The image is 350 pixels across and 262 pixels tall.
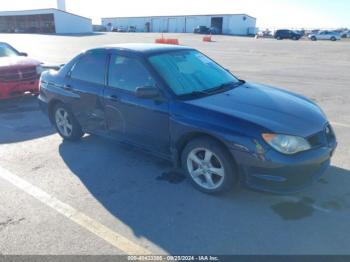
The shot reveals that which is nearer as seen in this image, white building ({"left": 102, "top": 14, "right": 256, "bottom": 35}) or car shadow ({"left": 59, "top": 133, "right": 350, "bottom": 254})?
car shadow ({"left": 59, "top": 133, "right": 350, "bottom": 254})

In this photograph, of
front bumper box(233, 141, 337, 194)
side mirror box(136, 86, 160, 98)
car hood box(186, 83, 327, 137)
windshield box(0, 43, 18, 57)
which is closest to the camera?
front bumper box(233, 141, 337, 194)

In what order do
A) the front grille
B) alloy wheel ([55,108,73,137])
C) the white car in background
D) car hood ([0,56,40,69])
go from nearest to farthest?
alloy wheel ([55,108,73,137]) < the front grille < car hood ([0,56,40,69]) < the white car in background

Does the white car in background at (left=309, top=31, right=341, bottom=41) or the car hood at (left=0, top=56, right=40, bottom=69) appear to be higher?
the car hood at (left=0, top=56, right=40, bottom=69)

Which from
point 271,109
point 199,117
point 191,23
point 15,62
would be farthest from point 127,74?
point 191,23

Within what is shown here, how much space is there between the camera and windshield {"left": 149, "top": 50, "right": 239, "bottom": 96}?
401 cm

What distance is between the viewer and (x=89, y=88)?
4773mm

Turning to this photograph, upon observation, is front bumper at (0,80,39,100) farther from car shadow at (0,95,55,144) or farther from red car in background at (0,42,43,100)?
car shadow at (0,95,55,144)

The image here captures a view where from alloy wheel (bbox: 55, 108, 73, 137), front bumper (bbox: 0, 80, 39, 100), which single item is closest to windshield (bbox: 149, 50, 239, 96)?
alloy wheel (bbox: 55, 108, 73, 137)

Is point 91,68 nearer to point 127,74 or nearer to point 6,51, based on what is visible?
point 127,74

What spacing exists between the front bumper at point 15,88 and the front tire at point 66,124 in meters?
2.79

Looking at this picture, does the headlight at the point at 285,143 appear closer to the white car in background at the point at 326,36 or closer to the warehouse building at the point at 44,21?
the white car in background at the point at 326,36

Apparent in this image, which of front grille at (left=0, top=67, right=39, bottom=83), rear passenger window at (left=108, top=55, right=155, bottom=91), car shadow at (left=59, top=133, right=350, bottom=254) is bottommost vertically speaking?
car shadow at (left=59, top=133, right=350, bottom=254)

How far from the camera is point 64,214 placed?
11.3ft

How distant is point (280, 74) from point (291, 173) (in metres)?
10.4
